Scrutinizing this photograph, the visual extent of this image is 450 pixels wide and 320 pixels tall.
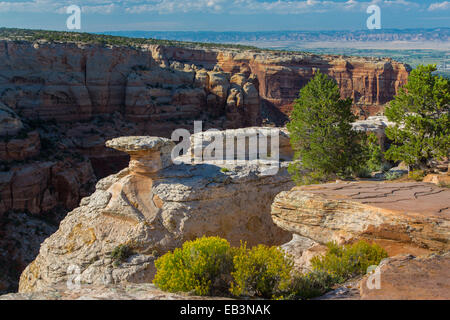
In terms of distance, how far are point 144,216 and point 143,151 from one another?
8.71 feet

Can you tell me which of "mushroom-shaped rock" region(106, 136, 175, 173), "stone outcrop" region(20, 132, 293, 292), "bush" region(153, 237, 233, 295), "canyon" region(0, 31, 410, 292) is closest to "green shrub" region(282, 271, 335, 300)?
"bush" region(153, 237, 233, 295)

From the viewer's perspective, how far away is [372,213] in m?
10.7

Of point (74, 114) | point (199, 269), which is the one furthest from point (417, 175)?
point (74, 114)

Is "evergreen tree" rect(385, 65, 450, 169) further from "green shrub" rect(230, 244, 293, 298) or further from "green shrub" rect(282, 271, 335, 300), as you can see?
"green shrub" rect(230, 244, 293, 298)

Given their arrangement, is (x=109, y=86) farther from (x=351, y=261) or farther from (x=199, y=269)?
(x=351, y=261)

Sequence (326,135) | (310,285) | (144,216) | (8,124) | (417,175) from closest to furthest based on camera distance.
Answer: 1. (310,285)
2. (417,175)
3. (326,135)
4. (144,216)
5. (8,124)

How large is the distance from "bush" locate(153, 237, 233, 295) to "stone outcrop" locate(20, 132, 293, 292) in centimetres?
689

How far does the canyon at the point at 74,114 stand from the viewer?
3181cm

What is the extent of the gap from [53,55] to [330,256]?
44501 millimetres

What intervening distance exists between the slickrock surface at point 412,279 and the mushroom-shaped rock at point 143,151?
10.8m

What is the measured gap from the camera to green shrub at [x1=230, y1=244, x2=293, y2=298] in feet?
29.3

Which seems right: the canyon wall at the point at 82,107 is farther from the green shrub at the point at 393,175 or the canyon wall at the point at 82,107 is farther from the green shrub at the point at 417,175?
the green shrub at the point at 417,175
